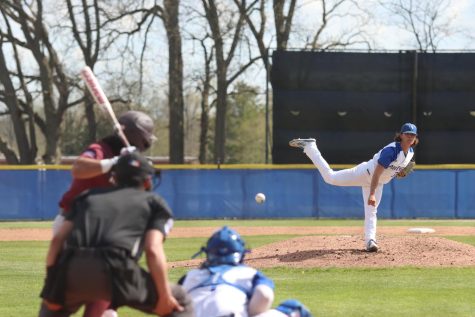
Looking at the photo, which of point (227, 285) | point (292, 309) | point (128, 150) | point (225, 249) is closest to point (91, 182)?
point (128, 150)

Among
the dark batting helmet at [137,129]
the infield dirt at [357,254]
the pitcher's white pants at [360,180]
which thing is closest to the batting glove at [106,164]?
the dark batting helmet at [137,129]

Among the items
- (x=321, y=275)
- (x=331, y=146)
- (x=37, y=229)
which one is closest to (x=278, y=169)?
(x=331, y=146)

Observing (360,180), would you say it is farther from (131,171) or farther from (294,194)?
(294,194)

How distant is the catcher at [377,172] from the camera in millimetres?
12250

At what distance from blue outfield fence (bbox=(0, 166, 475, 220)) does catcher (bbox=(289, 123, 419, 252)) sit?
40.2 ft

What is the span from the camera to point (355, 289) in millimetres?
10148

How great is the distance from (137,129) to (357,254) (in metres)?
6.96

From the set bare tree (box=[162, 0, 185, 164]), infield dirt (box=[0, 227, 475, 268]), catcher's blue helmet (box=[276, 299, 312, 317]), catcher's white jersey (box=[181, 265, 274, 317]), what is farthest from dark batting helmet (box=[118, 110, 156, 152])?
bare tree (box=[162, 0, 185, 164])

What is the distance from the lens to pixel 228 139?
70000 mm

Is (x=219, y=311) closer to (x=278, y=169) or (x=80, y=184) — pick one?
(x=80, y=184)

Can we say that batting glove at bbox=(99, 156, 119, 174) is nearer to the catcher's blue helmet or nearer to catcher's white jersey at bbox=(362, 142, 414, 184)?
the catcher's blue helmet

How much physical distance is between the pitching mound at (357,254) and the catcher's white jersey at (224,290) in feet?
21.4

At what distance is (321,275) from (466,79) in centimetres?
1557

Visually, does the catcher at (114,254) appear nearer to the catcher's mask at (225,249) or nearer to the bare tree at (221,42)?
the catcher's mask at (225,249)
